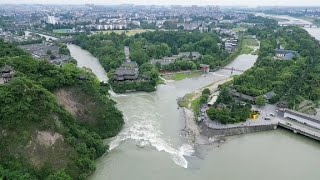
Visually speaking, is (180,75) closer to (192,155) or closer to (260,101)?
(260,101)

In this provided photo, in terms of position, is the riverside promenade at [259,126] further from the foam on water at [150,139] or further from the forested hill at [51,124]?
the forested hill at [51,124]

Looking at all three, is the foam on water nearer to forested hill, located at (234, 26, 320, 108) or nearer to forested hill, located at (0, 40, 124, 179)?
forested hill, located at (0, 40, 124, 179)

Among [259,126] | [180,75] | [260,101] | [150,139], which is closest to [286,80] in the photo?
[260,101]

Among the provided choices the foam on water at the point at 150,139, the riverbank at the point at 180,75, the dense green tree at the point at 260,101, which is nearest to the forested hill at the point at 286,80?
the dense green tree at the point at 260,101

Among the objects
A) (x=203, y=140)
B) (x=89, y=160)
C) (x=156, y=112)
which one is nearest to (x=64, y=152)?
(x=89, y=160)

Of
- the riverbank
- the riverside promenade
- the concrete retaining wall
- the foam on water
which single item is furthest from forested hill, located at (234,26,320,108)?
the foam on water

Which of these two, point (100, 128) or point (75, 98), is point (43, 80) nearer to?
point (75, 98)
